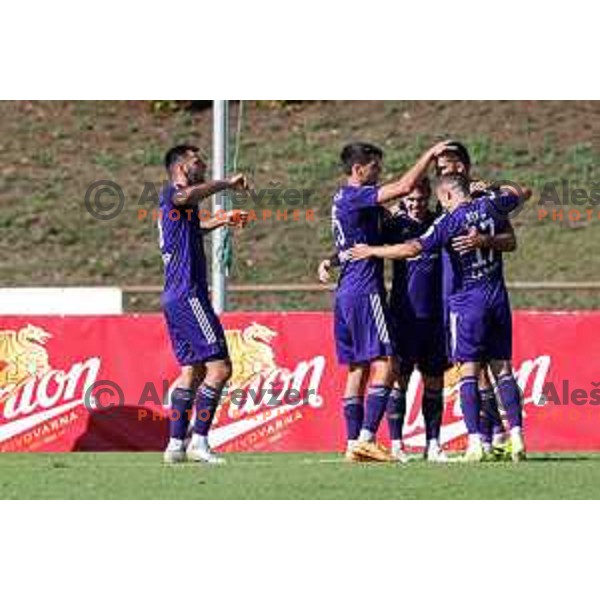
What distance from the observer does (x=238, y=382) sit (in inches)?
784

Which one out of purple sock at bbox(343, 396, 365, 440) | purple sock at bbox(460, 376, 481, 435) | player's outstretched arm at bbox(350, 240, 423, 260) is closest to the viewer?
player's outstretched arm at bbox(350, 240, 423, 260)

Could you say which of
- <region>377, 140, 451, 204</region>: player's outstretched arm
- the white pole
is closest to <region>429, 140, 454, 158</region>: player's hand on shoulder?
<region>377, 140, 451, 204</region>: player's outstretched arm

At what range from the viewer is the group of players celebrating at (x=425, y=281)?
15.1 metres

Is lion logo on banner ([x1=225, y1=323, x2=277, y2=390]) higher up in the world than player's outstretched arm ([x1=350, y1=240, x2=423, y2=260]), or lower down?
lower down

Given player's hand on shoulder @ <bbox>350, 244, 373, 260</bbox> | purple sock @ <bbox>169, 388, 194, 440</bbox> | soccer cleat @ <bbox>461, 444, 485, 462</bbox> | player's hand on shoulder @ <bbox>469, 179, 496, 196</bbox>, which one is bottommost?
soccer cleat @ <bbox>461, 444, 485, 462</bbox>

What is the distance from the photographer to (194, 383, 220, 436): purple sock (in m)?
15.3

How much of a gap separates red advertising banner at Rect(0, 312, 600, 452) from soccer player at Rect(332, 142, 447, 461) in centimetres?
406

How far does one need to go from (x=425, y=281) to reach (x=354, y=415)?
1.28 meters

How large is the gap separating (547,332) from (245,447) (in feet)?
10.2

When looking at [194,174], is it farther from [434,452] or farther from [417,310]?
[434,452]

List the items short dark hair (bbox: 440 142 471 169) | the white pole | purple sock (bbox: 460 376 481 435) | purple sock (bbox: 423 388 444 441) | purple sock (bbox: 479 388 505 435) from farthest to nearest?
the white pole, purple sock (bbox: 423 388 444 441), purple sock (bbox: 479 388 505 435), purple sock (bbox: 460 376 481 435), short dark hair (bbox: 440 142 471 169)

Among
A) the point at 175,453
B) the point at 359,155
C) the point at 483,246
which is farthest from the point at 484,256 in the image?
the point at 175,453

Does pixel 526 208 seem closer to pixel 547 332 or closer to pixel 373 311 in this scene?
pixel 547 332

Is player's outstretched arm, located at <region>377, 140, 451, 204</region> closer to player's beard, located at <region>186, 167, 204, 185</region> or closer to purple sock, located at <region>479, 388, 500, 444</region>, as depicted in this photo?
player's beard, located at <region>186, 167, 204, 185</region>
